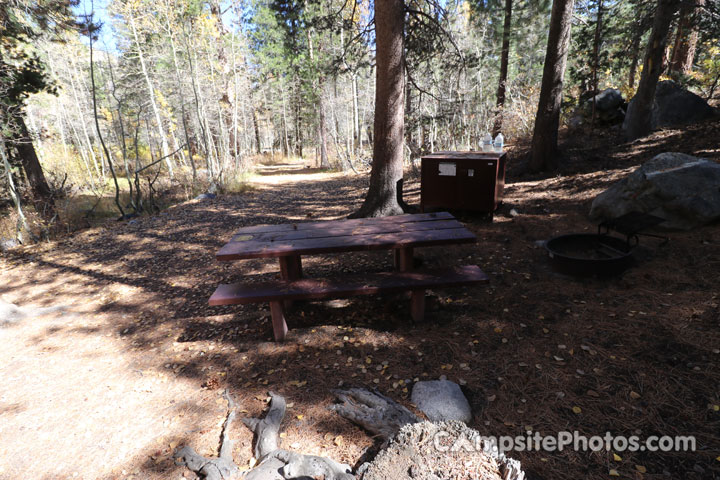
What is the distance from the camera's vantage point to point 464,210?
18.1ft

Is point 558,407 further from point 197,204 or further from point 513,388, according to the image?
point 197,204

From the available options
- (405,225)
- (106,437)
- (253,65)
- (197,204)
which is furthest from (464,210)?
(253,65)

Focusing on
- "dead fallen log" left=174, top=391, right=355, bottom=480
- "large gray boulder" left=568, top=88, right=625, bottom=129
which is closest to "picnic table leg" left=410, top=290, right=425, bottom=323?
"dead fallen log" left=174, top=391, right=355, bottom=480

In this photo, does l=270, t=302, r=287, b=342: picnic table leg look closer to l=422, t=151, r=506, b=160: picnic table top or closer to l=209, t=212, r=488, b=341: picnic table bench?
l=209, t=212, r=488, b=341: picnic table bench

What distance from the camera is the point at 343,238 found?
10.0 feet

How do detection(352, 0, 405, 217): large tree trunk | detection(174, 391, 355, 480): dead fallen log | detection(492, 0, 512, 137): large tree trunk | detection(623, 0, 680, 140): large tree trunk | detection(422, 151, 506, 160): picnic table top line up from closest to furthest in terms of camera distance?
detection(174, 391, 355, 480): dead fallen log, detection(352, 0, 405, 217): large tree trunk, detection(422, 151, 506, 160): picnic table top, detection(623, 0, 680, 140): large tree trunk, detection(492, 0, 512, 137): large tree trunk

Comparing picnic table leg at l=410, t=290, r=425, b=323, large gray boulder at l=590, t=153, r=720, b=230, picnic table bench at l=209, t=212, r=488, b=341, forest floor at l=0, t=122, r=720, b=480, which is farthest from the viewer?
large gray boulder at l=590, t=153, r=720, b=230

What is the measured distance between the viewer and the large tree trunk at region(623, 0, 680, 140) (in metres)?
6.84

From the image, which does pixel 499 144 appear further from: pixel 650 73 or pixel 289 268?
pixel 289 268

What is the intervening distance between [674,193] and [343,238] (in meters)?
4.01

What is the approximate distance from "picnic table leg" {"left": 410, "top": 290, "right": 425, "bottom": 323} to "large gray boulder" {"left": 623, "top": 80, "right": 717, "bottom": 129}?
8.02 meters

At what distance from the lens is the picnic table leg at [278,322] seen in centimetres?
A: 295

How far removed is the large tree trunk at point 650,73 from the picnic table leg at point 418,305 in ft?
25.3

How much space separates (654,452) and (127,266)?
6201 mm
